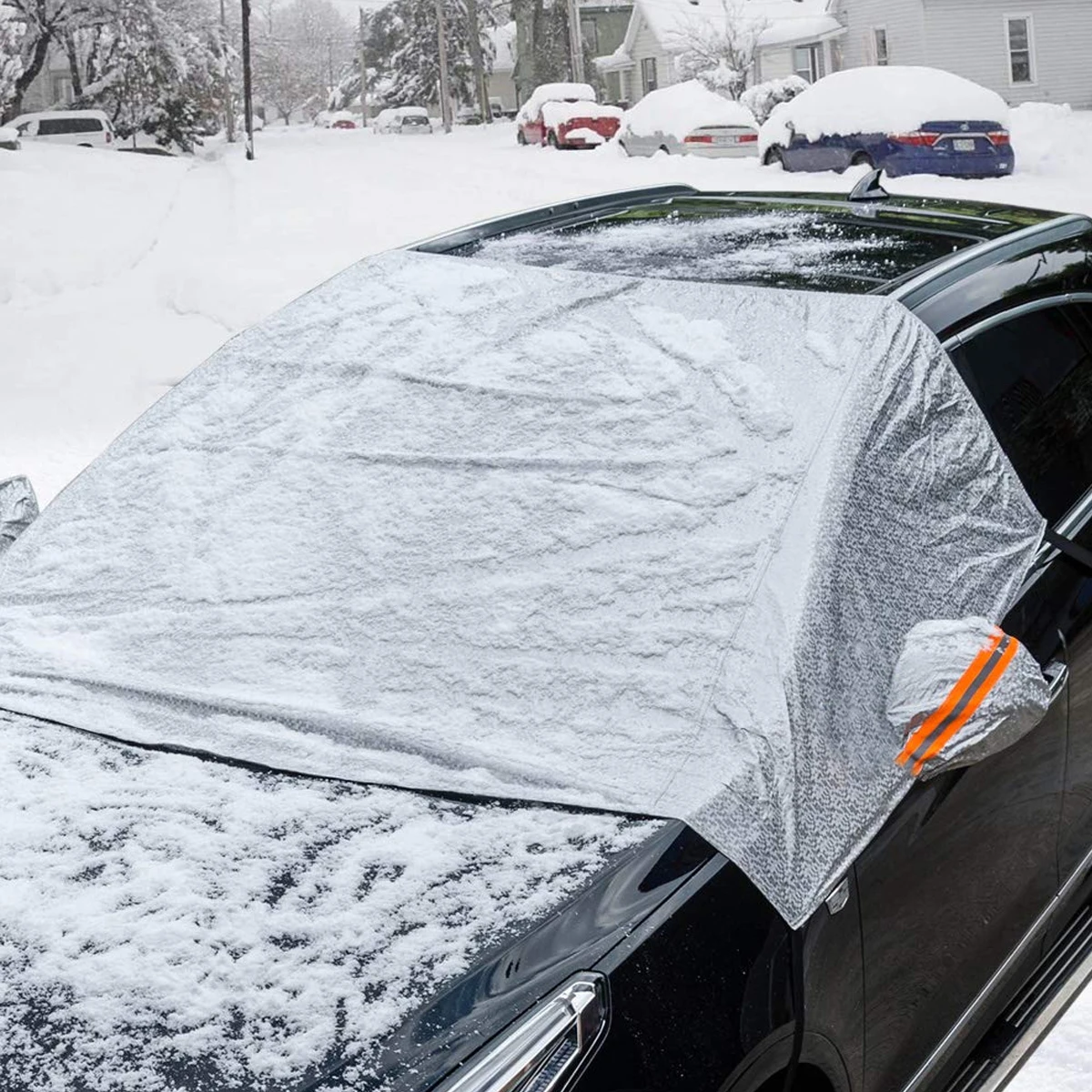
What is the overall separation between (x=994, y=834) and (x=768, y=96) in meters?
39.1

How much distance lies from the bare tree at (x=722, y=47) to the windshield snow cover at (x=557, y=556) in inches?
1786

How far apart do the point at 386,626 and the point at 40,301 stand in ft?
36.9

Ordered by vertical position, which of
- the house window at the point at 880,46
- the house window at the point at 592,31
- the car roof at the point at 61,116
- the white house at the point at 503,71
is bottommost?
the car roof at the point at 61,116

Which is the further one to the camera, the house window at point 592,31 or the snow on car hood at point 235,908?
the house window at point 592,31

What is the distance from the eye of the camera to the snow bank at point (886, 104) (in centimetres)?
2014

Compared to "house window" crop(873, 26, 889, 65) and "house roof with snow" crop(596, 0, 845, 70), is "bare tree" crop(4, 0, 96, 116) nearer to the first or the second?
"house window" crop(873, 26, 889, 65)

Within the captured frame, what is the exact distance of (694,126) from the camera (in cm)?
2755

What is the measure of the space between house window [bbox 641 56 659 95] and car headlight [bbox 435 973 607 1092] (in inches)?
2401

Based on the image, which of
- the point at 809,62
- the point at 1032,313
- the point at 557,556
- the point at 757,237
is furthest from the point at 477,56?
the point at 557,556

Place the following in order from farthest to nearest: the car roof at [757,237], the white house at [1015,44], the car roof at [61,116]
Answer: the white house at [1015,44]
the car roof at [61,116]
the car roof at [757,237]

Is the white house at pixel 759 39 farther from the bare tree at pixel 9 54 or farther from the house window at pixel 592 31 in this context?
the bare tree at pixel 9 54

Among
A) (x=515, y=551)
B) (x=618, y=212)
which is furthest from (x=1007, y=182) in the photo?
(x=515, y=551)

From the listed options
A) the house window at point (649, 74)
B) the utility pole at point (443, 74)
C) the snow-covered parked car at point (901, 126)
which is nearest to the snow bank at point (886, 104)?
the snow-covered parked car at point (901, 126)

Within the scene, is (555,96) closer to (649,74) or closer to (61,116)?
(61,116)
